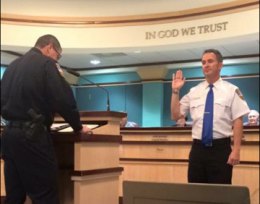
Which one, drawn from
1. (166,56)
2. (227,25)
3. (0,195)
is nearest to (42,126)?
(0,195)

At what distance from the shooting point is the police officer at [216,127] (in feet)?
8.25

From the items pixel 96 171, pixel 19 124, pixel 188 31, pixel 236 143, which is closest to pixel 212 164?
pixel 236 143

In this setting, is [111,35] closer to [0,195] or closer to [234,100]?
[0,195]

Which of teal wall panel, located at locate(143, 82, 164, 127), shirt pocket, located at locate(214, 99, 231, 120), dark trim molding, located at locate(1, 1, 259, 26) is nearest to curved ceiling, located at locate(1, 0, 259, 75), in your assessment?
dark trim molding, located at locate(1, 1, 259, 26)

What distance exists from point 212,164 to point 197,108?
0.39 meters

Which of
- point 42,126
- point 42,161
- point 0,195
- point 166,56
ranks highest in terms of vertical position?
point 166,56

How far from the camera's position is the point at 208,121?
258cm

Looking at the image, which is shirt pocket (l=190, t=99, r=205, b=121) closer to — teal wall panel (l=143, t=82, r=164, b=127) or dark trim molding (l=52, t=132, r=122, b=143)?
dark trim molding (l=52, t=132, r=122, b=143)

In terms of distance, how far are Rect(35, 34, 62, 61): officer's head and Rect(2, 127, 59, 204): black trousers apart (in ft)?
1.73

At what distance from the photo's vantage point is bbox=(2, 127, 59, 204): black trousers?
2201 mm

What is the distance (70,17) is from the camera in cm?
631

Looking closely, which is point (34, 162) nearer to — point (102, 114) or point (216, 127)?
point (102, 114)

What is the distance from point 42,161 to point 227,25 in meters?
4.07

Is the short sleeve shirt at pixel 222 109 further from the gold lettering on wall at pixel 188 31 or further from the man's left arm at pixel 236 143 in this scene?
the gold lettering on wall at pixel 188 31
